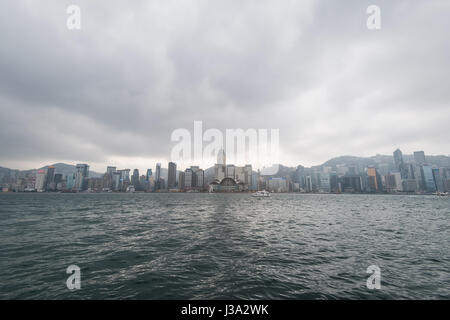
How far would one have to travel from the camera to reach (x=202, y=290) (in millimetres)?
8523

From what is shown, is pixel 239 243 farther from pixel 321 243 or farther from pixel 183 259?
pixel 321 243

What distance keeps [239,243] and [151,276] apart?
8.71 metres

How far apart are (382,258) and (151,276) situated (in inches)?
601
